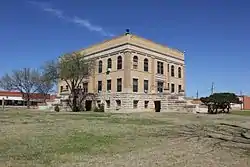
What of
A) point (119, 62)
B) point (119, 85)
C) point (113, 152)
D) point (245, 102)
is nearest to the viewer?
point (113, 152)

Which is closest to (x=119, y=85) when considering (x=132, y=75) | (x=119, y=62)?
(x=132, y=75)

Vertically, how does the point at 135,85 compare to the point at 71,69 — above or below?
below

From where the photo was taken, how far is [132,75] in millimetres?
46469

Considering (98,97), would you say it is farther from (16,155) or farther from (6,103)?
(6,103)

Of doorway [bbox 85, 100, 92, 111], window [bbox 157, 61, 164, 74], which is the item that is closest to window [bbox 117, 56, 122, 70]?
window [bbox 157, 61, 164, 74]

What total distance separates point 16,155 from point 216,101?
34.1 metres

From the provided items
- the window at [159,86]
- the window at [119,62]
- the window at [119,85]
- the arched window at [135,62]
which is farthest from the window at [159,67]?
the window at [119,85]

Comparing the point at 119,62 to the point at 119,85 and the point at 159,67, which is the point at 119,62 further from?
the point at 159,67

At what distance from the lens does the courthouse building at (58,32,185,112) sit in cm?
4619

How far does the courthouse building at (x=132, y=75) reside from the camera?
4619 centimetres

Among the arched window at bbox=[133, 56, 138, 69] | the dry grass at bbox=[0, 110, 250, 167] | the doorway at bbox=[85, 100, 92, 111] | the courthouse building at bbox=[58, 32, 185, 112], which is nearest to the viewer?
the dry grass at bbox=[0, 110, 250, 167]

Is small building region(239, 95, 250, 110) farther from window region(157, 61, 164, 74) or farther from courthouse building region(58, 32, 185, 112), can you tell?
window region(157, 61, 164, 74)

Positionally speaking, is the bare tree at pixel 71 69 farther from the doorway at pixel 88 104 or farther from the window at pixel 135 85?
the window at pixel 135 85

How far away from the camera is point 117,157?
8445 millimetres
